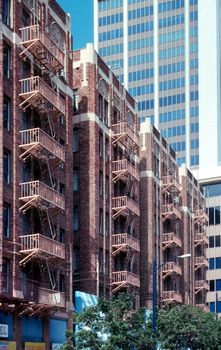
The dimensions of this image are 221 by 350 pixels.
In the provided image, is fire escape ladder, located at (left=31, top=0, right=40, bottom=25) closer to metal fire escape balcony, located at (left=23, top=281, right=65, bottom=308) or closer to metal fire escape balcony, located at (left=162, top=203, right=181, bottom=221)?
metal fire escape balcony, located at (left=23, top=281, right=65, bottom=308)

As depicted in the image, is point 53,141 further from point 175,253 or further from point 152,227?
point 175,253

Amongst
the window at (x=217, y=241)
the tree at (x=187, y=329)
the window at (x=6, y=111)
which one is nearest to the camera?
the window at (x=6, y=111)

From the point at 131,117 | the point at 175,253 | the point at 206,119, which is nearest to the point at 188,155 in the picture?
the point at 206,119

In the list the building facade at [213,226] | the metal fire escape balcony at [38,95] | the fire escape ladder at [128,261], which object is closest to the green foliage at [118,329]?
the metal fire escape balcony at [38,95]

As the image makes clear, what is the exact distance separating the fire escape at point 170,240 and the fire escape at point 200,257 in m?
10.2

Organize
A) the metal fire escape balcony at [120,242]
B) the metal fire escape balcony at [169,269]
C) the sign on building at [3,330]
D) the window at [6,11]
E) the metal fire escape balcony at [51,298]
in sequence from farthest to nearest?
1. the metal fire escape balcony at [169,269]
2. the metal fire escape balcony at [120,242]
3. the metal fire escape balcony at [51,298]
4. the window at [6,11]
5. the sign on building at [3,330]

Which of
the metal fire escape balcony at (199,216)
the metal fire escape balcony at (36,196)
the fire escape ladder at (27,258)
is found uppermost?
the metal fire escape balcony at (199,216)

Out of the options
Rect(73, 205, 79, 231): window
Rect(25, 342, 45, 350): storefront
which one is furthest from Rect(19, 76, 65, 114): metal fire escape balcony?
Rect(25, 342, 45, 350): storefront

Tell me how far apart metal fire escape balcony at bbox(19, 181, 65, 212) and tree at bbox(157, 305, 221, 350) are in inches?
413

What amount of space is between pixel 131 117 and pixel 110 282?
51.1ft

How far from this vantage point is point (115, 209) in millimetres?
61750

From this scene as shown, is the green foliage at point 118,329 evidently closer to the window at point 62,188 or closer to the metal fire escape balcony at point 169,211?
the window at point 62,188

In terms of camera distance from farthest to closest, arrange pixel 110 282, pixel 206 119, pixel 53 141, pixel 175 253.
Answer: pixel 206 119 → pixel 175 253 → pixel 110 282 → pixel 53 141

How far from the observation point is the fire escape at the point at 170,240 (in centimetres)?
7644
